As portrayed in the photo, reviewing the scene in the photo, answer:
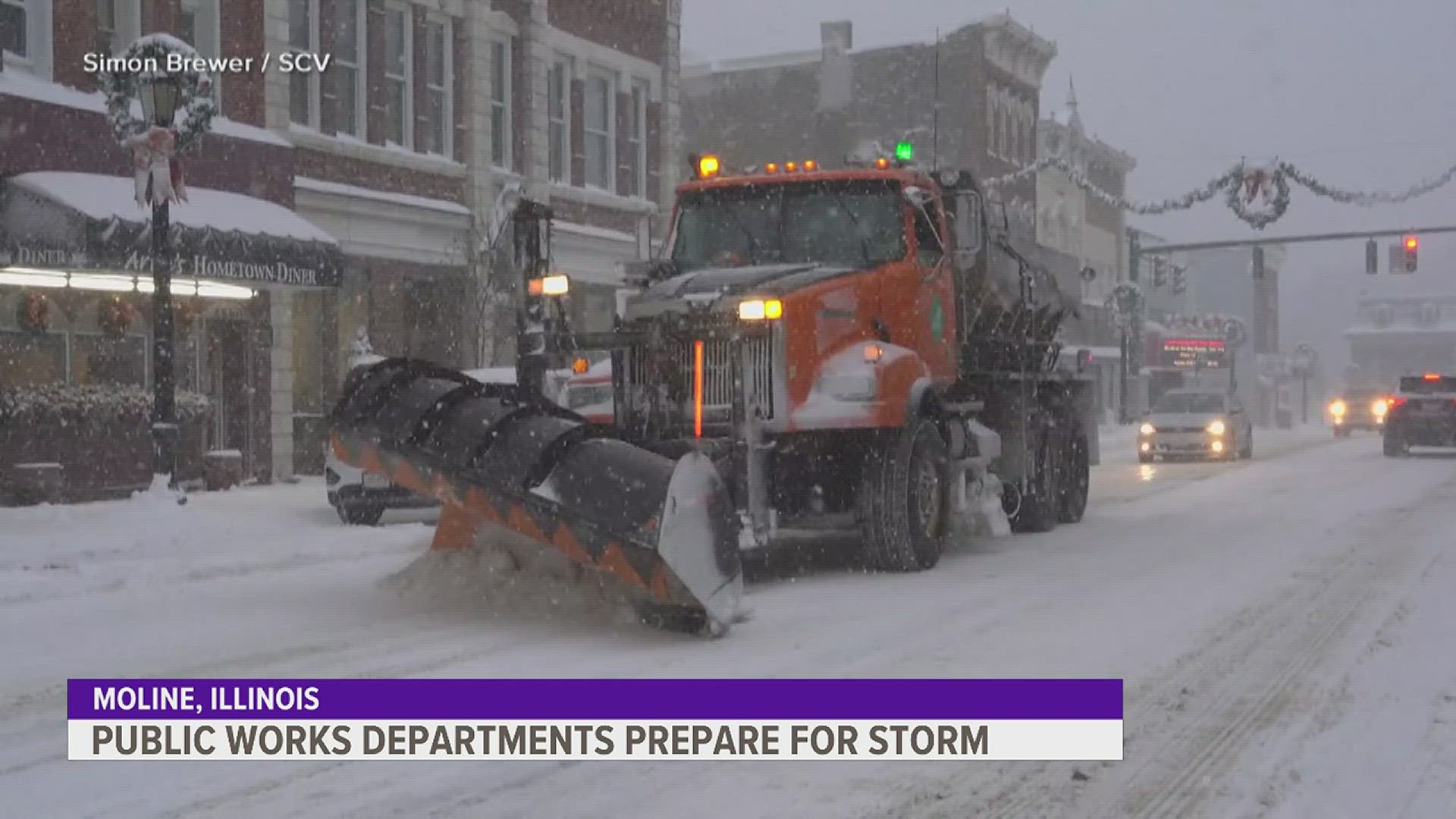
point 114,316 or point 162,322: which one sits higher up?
point 114,316

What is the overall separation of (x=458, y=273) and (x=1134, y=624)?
721 inches

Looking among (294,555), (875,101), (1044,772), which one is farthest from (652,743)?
(875,101)

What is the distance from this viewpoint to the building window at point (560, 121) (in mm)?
29469

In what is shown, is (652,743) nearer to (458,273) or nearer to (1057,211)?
(458,273)

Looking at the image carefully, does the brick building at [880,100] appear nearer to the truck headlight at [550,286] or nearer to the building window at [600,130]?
the building window at [600,130]

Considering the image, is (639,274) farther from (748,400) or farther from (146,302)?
(146,302)

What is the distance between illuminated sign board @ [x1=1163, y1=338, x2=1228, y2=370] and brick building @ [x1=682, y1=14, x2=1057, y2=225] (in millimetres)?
14155

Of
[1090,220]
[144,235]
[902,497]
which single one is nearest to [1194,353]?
[1090,220]

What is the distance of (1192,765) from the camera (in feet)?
20.3

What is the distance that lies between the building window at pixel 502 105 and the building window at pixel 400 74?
2329 mm

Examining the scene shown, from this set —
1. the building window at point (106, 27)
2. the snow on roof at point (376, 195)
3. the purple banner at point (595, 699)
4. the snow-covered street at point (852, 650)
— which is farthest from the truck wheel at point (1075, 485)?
the building window at point (106, 27)

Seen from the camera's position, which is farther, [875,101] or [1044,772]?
[875,101]

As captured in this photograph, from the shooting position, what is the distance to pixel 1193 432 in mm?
29922

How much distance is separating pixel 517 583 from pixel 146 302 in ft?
40.7
